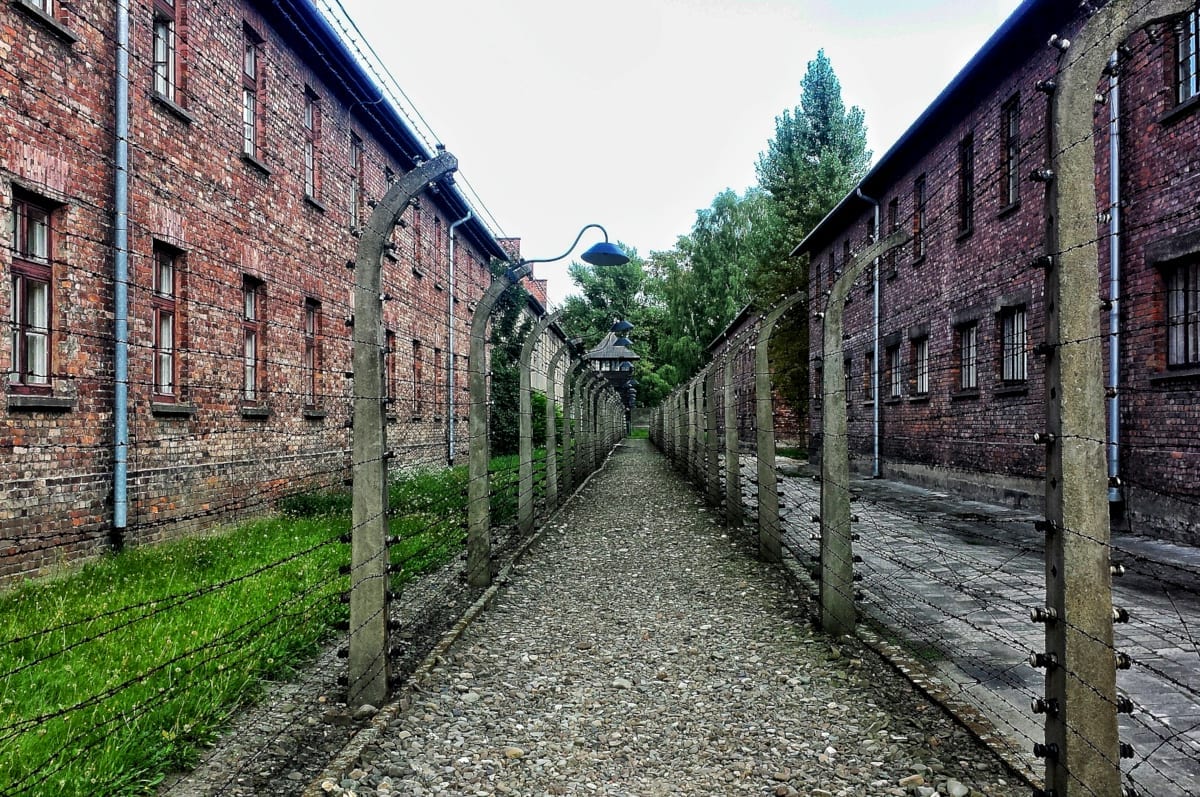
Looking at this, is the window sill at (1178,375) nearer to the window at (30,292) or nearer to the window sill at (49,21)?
the window at (30,292)

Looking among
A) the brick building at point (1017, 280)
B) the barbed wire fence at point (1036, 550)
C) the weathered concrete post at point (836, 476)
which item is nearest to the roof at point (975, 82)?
the brick building at point (1017, 280)

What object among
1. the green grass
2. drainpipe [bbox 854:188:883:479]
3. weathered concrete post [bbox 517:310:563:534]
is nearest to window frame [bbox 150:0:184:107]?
weathered concrete post [bbox 517:310:563:534]

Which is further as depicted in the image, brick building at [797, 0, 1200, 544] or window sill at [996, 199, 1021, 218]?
window sill at [996, 199, 1021, 218]

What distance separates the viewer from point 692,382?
16.4 meters

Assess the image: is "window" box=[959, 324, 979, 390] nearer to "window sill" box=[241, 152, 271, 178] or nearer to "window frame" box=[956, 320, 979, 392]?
"window frame" box=[956, 320, 979, 392]

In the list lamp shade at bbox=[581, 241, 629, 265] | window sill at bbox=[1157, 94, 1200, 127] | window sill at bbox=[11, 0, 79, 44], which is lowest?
lamp shade at bbox=[581, 241, 629, 265]

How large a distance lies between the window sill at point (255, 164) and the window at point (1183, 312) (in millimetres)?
11389

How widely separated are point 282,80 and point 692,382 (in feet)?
28.3

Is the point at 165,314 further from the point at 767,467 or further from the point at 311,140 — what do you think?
the point at 767,467

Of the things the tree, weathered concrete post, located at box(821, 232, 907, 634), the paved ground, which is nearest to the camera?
the paved ground

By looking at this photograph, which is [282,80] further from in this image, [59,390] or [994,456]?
[994,456]

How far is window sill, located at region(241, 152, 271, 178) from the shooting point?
11.5 meters

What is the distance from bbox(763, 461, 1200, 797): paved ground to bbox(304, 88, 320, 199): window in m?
9.30

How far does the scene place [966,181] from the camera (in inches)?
646
